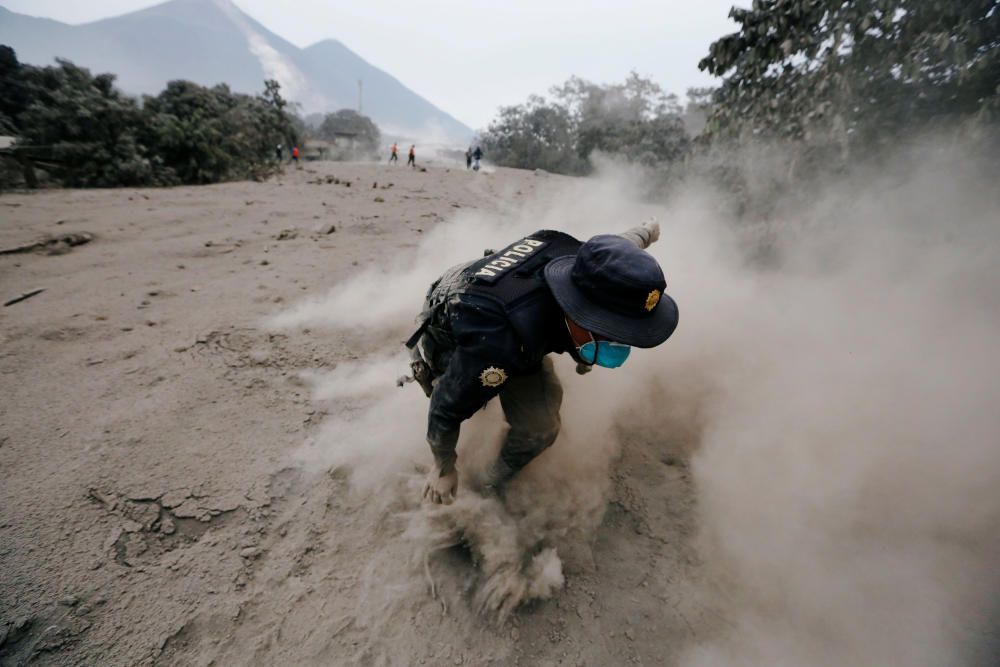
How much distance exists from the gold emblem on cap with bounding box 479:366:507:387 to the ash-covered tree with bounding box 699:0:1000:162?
236 centimetres

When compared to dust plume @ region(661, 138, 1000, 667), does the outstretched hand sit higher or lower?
lower

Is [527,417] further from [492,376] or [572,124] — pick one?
[572,124]

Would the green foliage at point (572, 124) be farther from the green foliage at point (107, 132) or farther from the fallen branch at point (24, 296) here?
the fallen branch at point (24, 296)

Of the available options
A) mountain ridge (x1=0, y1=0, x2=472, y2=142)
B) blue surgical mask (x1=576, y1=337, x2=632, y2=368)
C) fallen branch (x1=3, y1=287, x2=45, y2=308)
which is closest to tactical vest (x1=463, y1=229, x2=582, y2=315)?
blue surgical mask (x1=576, y1=337, x2=632, y2=368)

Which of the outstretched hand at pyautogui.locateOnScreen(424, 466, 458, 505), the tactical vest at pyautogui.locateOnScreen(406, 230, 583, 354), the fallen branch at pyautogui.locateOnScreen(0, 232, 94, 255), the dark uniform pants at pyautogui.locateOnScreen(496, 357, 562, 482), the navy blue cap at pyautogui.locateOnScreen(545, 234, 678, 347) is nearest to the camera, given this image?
the navy blue cap at pyautogui.locateOnScreen(545, 234, 678, 347)

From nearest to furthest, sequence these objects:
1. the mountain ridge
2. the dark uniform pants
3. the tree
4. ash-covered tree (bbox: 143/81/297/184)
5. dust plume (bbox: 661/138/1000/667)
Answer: dust plume (bbox: 661/138/1000/667) → the dark uniform pants → the tree → ash-covered tree (bbox: 143/81/297/184) → the mountain ridge

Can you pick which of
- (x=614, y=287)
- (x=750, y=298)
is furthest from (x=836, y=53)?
(x=614, y=287)

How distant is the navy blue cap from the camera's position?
129 centimetres

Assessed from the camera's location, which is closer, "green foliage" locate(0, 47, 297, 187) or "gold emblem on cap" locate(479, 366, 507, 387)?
"gold emblem on cap" locate(479, 366, 507, 387)

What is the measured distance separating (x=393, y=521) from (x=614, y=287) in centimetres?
128

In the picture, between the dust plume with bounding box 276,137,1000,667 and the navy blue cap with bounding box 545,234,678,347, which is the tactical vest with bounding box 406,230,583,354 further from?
the dust plume with bounding box 276,137,1000,667

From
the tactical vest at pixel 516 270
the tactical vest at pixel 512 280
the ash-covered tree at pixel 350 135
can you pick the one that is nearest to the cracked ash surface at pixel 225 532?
the tactical vest at pixel 512 280

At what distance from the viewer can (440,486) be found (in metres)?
1.65

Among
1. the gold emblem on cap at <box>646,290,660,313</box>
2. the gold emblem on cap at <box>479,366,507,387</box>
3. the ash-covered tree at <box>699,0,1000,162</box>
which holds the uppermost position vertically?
the ash-covered tree at <box>699,0,1000,162</box>
